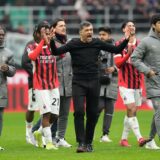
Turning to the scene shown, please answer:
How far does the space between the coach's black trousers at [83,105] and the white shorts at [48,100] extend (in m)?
0.66

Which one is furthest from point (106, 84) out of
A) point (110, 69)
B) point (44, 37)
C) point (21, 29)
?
point (21, 29)

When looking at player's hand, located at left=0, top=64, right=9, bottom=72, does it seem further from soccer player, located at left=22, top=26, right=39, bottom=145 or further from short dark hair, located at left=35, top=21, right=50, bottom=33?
soccer player, located at left=22, top=26, right=39, bottom=145

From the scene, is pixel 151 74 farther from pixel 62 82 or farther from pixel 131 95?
pixel 62 82

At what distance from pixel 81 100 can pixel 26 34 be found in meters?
18.5

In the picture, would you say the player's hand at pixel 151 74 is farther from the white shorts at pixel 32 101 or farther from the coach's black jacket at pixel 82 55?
the white shorts at pixel 32 101

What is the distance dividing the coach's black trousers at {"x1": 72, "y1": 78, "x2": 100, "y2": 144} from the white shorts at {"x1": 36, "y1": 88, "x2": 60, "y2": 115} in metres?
0.66

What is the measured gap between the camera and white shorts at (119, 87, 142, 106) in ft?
54.7

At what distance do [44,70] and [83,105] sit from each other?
1163 mm

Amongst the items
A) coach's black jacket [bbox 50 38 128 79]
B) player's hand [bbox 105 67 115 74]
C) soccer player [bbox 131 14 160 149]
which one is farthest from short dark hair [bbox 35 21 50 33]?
player's hand [bbox 105 67 115 74]

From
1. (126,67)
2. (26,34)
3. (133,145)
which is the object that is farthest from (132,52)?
(26,34)

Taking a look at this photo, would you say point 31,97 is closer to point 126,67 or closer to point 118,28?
point 126,67

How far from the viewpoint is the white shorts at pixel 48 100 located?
15.5m

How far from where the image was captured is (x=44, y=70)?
15625 mm

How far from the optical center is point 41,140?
16.5m
